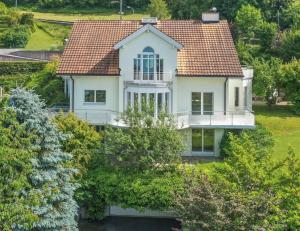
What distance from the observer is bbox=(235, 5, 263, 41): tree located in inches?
3098

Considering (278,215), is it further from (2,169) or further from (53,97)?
(53,97)

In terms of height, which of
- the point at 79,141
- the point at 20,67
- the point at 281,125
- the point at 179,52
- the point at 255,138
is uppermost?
the point at 179,52

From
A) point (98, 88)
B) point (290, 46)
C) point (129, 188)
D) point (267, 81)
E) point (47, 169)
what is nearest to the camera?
point (47, 169)

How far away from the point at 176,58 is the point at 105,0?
73484 mm

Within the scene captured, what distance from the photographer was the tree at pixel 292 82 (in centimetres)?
5366

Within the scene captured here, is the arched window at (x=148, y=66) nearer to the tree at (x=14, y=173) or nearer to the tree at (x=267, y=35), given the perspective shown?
the tree at (x=14, y=173)

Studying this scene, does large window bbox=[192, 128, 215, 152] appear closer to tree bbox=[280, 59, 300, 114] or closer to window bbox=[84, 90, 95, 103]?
window bbox=[84, 90, 95, 103]

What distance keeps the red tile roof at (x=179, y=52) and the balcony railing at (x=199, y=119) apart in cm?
263

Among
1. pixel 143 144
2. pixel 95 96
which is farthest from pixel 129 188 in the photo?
pixel 95 96

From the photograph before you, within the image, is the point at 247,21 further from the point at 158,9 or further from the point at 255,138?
the point at 255,138

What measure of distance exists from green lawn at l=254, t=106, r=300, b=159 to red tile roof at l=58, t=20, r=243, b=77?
6879 millimetres

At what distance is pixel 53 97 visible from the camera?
154ft

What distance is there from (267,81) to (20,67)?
898 inches

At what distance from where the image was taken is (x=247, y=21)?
79.4 metres
